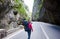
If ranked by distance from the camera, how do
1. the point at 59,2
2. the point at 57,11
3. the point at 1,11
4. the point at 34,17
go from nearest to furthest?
the point at 1,11, the point at 59,2, the point at 57,11, the point at 34,17

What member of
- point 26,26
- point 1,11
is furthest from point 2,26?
point 26,26

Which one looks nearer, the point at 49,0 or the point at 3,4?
the point at 3,4

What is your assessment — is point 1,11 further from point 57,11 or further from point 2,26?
point 57,11

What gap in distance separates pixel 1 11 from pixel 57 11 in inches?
886

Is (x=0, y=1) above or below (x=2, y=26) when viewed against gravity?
above

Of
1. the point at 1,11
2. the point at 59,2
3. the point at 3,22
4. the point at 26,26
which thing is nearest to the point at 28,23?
the point at 26,26

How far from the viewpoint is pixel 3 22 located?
85.8 ft

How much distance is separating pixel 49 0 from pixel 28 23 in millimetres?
30098

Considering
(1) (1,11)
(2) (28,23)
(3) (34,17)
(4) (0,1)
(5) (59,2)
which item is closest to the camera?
(2) (28,23)

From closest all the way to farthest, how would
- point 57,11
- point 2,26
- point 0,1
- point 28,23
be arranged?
point 28,23 → point 0,1 → point 2,26 → point 57,11

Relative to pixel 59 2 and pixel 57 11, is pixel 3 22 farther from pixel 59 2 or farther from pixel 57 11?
pixel 57 11

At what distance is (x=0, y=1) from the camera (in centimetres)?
2216

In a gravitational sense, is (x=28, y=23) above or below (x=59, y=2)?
below

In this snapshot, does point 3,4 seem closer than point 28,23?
No
